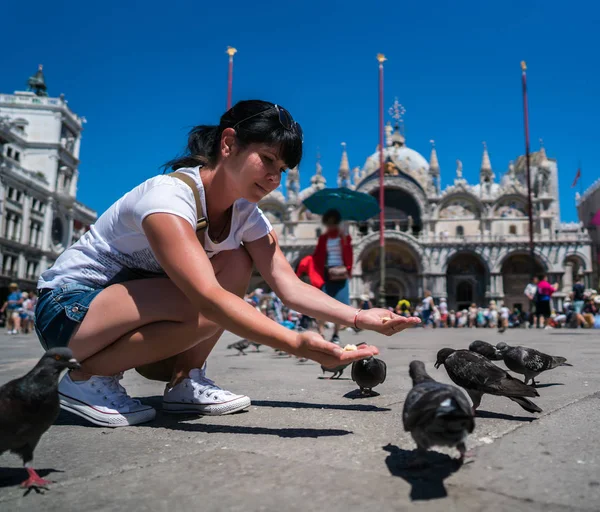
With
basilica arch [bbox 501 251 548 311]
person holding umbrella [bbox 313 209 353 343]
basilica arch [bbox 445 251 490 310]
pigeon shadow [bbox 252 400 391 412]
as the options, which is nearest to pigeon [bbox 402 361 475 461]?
pigeon shadow [bbox 252 400 391 412]

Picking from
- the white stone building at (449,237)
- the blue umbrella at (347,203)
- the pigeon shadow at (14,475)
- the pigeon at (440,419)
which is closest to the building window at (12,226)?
the white stone building at (449,237)

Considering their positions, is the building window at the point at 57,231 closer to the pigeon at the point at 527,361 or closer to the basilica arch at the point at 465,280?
the basilica arch at the point at 465,280

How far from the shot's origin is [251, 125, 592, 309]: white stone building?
1105 inches

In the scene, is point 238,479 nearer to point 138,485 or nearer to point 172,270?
point 138,485

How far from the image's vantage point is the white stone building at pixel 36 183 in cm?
2644

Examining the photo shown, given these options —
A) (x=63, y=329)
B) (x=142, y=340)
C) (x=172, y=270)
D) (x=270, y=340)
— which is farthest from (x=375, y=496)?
(x=63, y=329)

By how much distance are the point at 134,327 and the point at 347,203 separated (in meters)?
6.28

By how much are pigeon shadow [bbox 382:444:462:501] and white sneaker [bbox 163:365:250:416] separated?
0.79m

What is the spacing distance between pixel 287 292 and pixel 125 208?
0.76 m

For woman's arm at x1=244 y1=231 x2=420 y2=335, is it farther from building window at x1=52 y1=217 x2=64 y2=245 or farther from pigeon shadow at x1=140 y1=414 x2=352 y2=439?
building window at x1=52 y1=217 x2=64 y2=245

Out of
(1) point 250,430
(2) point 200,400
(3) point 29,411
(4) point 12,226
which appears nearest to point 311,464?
(1) point 250,430

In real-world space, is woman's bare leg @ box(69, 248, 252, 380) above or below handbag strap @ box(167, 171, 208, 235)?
below

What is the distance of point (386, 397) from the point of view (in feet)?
8.45

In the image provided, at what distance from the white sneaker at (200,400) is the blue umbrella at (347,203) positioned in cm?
585
